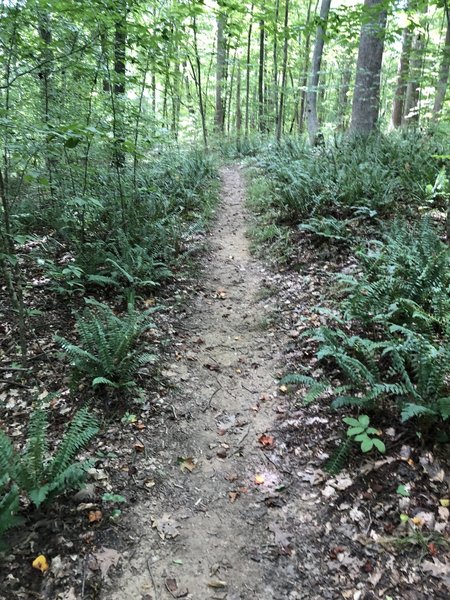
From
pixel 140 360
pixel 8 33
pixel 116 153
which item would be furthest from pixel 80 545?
pixel 116 153

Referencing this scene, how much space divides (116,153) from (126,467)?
6073 millimetres

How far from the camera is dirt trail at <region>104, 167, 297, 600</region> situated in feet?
9.09

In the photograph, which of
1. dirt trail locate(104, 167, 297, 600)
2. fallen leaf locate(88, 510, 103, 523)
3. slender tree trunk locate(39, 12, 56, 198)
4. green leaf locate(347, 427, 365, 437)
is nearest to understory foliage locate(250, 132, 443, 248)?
dirt trail locate(104, 167, 297, 600)

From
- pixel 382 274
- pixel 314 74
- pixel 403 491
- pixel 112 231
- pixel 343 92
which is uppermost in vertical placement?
pixel 343 92

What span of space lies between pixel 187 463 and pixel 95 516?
937mm

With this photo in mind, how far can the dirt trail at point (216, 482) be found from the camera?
277 centimetres

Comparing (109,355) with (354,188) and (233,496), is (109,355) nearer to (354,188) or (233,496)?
(233,496)

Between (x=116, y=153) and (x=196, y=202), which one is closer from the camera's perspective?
(x=116, y=153)

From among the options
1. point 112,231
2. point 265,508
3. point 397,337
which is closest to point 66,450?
point 265,508

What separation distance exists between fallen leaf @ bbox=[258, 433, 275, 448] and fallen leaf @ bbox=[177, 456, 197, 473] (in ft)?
2.30

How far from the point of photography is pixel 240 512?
3.26 m

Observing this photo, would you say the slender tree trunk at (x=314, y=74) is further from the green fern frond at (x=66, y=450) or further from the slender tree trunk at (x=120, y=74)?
the green fern frond at (x=66, y=450)

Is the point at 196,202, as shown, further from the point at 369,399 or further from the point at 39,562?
the point at 39,562

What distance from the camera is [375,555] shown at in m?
2.78
